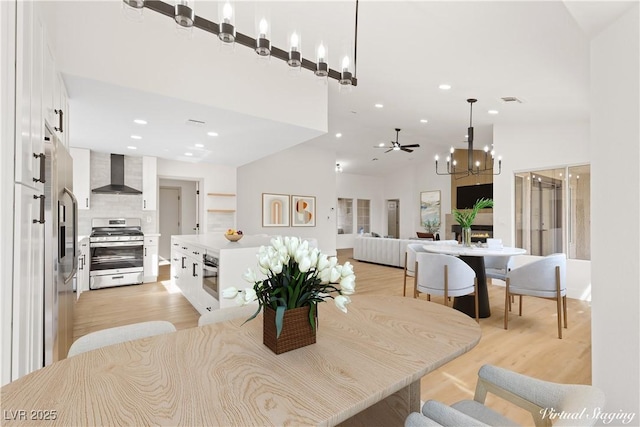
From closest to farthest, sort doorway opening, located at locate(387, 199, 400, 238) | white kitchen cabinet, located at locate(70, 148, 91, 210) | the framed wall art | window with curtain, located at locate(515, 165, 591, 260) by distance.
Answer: window with curtain, located at locate(515, 165, 591, 260), white kitchen cabinet, located at locate(70, 148, 91, 210), the framed wall art, doorway opening, located at locate(387, 199, 400, 238)

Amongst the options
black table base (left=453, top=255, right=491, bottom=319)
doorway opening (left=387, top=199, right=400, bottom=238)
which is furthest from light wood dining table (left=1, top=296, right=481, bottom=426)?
doorway opening (left=387, top=199, right=400, bottom=238)

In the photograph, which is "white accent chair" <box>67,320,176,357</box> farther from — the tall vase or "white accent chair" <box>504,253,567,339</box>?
the tall vase

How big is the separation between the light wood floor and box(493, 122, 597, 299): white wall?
1.53ft

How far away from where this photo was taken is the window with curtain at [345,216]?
11516mm

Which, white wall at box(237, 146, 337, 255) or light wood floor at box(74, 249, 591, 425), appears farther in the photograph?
white wall at box(237, 146, 337, 255)

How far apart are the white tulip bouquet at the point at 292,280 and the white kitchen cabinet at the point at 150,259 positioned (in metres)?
5.29

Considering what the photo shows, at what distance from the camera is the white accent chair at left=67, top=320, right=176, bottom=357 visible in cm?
117

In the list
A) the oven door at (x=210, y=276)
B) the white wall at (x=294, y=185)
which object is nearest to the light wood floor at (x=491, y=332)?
the oven door at (x=210, y=276)

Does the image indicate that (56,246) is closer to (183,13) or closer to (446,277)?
(183,13)

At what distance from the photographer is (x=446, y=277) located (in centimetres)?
331

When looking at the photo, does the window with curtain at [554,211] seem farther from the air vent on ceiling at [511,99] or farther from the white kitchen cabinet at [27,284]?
the white kitchen cabinet at [27,284]

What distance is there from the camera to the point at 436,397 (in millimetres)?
2064

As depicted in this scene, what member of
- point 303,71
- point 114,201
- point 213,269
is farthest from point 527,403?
point 114,201

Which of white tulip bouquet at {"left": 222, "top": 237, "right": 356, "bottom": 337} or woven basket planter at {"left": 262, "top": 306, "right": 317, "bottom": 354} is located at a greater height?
white tulip bouquet at {"left": 222, "top": 237, "right": 356, "bottom": 337}
